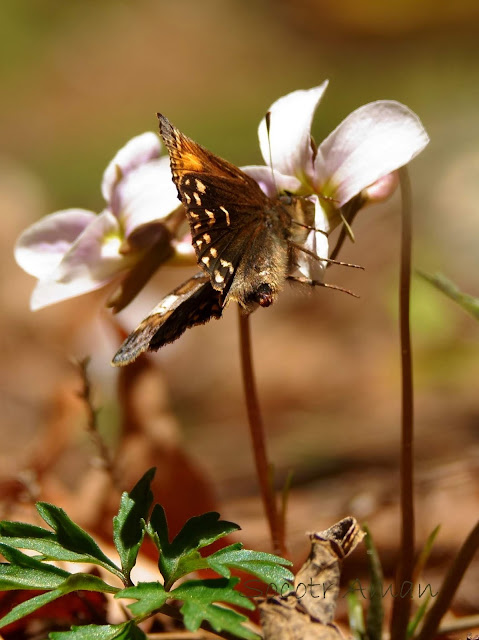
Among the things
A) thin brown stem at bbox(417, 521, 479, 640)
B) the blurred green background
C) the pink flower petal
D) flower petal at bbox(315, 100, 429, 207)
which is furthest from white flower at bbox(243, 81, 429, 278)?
the blurred green background

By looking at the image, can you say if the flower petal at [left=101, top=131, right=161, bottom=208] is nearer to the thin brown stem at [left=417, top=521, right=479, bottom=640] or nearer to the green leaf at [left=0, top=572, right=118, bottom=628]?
the green leaf at [left=0, top=572, right=118, bottom=628]

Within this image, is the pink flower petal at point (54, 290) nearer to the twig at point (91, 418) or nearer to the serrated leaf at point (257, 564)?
the twig at point (91, 418)

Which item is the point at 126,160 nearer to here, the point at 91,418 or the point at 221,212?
the point at 221,212

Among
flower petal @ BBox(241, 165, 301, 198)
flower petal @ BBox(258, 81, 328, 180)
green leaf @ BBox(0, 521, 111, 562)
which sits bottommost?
green leaf @ BBox(0, 521, 111, 562)

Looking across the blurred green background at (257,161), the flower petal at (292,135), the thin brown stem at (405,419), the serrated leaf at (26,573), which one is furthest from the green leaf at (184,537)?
the blurred green background at (257,161)

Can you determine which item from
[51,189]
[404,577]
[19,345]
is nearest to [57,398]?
[19,345]

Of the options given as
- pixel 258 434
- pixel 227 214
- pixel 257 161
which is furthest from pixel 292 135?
pixel 257 161
